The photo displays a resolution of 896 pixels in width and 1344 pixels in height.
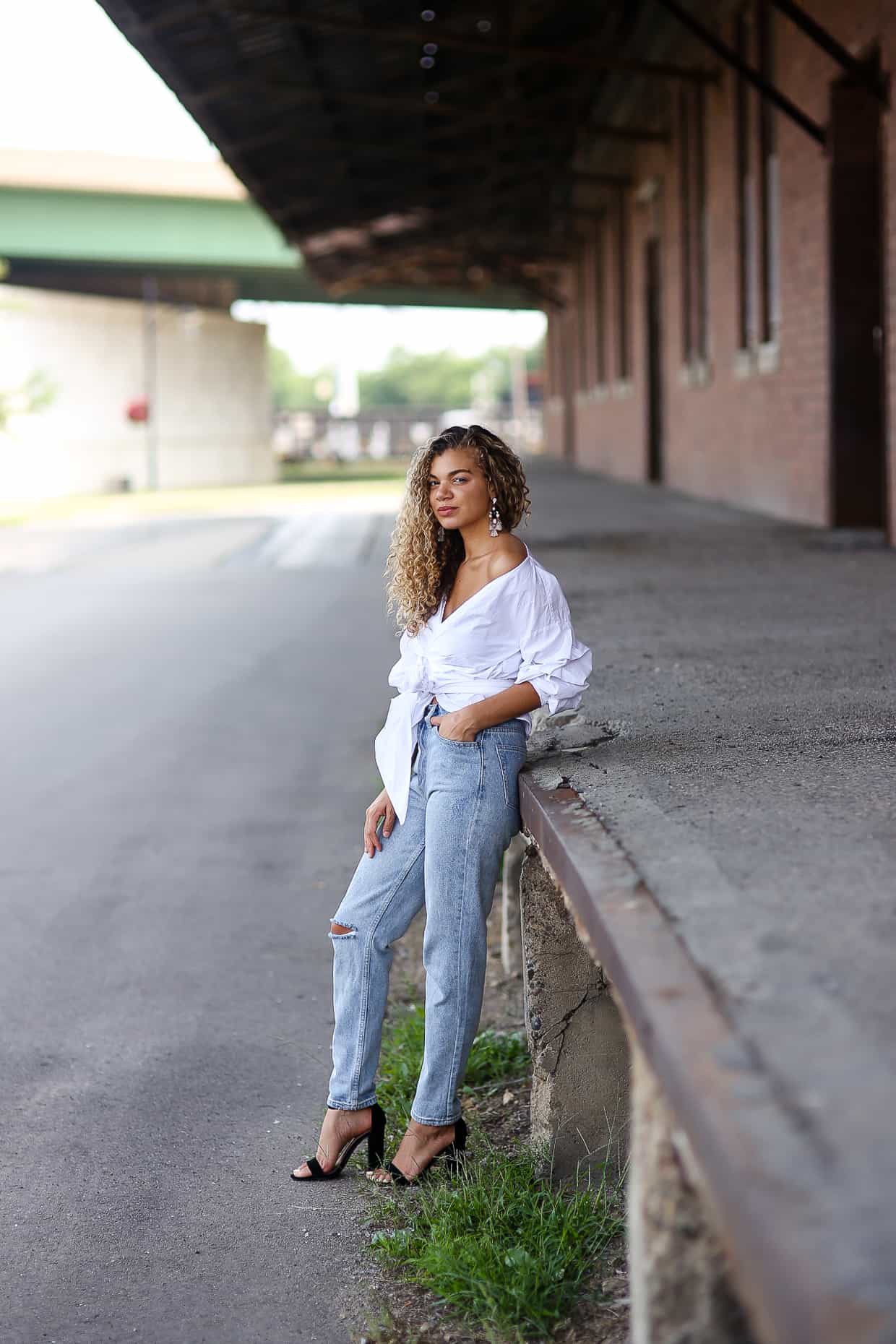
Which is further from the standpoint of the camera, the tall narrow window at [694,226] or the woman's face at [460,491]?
the tall narrow window at [694,226]

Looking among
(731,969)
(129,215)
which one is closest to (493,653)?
(731,969)

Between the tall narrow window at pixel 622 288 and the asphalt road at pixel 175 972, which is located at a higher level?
the tall narrow window at pixel 622 288

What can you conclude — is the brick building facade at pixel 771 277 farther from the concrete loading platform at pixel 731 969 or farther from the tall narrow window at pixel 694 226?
the concrete loading platform at pixel 731 969

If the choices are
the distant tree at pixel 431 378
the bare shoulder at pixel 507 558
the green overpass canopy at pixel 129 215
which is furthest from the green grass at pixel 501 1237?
the distant tree at pixel 431 378

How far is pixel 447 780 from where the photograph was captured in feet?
13.5

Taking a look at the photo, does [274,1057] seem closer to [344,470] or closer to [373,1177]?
[373,1177]

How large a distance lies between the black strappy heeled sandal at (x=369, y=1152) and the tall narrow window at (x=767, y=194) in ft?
39.5

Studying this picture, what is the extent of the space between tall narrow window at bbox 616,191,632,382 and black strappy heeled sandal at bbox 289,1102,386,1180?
2375 centimetres

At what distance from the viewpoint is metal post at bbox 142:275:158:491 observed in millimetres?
47938

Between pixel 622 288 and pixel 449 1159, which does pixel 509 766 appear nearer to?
pixel 449 1159

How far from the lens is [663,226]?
71.9 ft

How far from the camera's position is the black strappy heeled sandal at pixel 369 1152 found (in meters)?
4.15

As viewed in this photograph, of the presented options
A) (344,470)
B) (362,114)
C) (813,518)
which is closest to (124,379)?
(344,470)

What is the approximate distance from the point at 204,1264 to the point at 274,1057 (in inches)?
53.9
